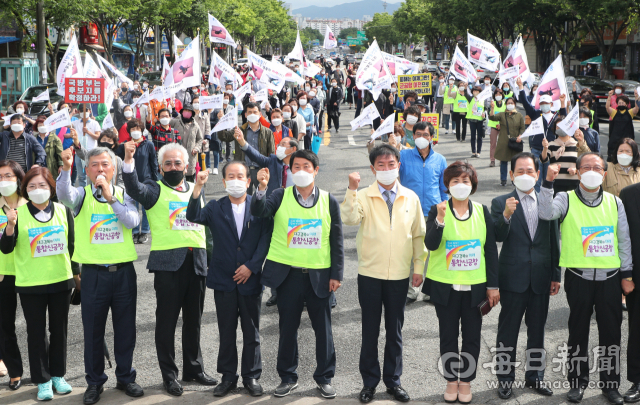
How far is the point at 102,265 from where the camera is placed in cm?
522

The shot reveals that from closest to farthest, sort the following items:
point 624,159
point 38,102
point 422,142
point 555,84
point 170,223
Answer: point 170,223
point 624,159
point 422,142
point 555,84
point 38,102

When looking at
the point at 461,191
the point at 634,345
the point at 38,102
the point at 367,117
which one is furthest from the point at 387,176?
the point at 38,102

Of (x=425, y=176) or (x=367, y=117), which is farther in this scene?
(x=367, y=117)

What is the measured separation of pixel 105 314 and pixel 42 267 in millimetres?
578

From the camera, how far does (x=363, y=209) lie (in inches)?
213

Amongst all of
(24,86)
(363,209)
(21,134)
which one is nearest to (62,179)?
(363,209)

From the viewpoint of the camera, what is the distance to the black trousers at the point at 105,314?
523 cm

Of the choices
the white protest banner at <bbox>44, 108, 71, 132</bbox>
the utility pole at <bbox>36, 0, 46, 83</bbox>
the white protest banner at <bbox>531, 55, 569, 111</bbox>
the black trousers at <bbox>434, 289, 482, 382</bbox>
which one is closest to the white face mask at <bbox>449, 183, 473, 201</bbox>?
the black trousers at <bbox>434, 289, 482, 382</bbox>

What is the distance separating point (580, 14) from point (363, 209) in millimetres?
32697

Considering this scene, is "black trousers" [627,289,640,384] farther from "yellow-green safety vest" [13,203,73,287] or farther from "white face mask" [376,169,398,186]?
"yellow-green safety vest" [13,203,73,287]

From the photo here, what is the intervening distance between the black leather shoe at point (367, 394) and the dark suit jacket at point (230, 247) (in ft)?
3.56

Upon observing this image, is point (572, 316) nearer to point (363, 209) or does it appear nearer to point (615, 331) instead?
point (615, 331)

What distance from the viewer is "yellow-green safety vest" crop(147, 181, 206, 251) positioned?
5398 millimetres

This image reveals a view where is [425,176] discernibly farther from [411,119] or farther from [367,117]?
[367,117]
